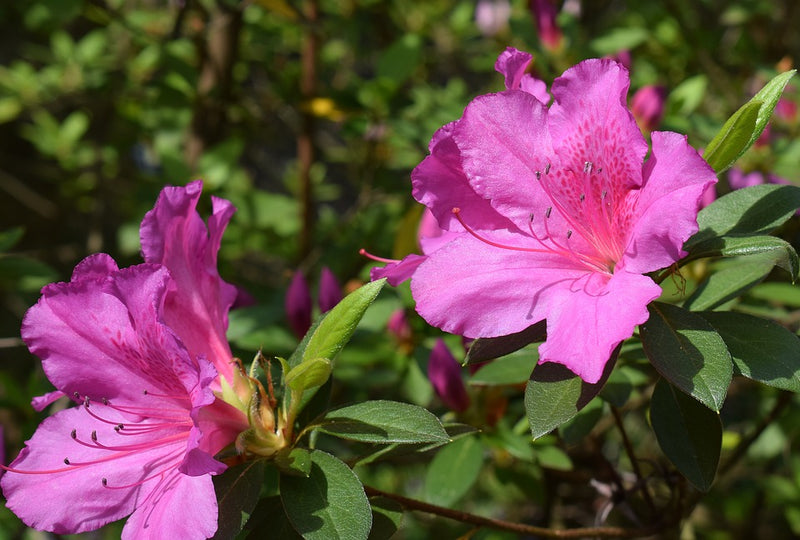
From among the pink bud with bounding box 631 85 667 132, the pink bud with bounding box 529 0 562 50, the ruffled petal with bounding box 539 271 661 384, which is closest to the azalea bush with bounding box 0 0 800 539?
the ruffled petal with bounding box 539 271 661 384

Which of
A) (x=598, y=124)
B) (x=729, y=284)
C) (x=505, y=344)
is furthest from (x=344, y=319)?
(x=729, y=284)

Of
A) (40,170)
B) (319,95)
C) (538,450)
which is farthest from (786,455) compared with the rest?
(40,170)

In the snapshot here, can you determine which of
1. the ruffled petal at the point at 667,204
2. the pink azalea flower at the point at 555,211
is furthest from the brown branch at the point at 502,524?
the ruffled petal at the point at 667,204

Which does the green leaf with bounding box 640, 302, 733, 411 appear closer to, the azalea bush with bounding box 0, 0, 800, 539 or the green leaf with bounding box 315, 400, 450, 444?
the azalea bush with bounding box 0, 0, 800, 539

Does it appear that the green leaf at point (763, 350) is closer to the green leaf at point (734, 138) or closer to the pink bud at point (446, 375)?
the green leaf at point (734, 138)

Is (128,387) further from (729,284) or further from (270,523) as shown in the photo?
(729,284)
